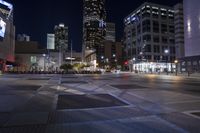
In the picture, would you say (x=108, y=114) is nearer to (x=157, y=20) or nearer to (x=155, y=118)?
(x=155, y=118)

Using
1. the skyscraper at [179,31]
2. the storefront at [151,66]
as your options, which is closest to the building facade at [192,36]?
the storefront at [151,66]

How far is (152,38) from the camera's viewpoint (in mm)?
144750

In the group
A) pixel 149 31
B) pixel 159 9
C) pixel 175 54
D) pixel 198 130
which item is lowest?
pixel 198 130

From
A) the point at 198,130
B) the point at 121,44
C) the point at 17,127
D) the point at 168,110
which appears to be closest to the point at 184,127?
the point at 198,130

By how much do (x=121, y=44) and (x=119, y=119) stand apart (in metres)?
181

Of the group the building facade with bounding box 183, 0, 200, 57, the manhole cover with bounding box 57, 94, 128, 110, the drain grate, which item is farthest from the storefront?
the drain grate

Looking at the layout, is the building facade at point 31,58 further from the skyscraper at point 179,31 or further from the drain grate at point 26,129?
the drain grate at point 26,129

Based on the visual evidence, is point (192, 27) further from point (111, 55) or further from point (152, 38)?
point (111, 55)

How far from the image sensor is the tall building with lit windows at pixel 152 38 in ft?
464

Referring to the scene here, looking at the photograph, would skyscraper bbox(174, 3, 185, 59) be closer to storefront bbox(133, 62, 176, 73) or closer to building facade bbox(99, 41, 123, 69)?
storefront bbox(133, 62, 176, 73)

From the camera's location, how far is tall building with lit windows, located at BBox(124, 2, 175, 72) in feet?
464

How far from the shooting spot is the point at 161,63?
143m

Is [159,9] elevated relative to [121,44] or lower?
elevated

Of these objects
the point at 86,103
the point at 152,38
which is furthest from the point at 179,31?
the point at 86,103
